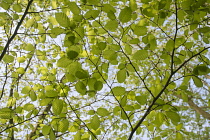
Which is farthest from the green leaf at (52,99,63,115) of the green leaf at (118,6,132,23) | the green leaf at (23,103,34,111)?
the green leaf at (118,6,132,23)

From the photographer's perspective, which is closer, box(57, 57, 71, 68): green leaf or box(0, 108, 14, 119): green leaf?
box(57, 57, 71, 68): green leaf

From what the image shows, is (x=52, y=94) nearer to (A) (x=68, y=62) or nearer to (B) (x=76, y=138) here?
(A) (x=68, y=62)

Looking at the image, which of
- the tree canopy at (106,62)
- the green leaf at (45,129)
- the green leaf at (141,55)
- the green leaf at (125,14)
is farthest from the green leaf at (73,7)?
the green leaf at (45,129)

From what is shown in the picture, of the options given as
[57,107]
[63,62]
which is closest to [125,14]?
[63,62]

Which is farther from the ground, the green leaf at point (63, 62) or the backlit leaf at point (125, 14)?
the backlit leaf at point (125, 14)

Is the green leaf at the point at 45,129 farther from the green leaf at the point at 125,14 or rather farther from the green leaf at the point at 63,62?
the green leaf at the point at 125,14

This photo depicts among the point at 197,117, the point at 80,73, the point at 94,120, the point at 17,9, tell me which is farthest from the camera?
the point at 197,117

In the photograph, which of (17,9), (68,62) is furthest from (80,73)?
(17,9)

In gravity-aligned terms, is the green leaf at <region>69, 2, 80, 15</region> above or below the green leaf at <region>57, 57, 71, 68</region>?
above

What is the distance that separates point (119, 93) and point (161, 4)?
478 mm

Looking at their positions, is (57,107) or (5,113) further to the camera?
(5,113)

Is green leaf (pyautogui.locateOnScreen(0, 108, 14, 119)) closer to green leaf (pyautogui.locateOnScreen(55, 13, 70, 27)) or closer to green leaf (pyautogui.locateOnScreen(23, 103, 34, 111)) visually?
green leaf (pyautogui.locateOnScreen(23, 103, 34, 111))

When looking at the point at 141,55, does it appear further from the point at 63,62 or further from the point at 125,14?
the point at 63,62

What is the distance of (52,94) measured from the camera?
2.71ft
